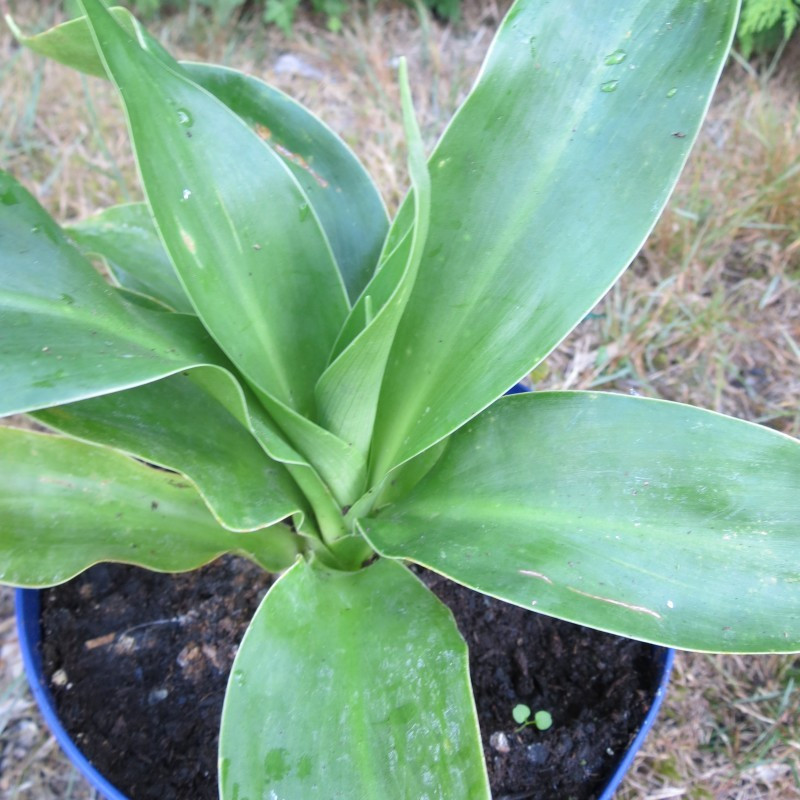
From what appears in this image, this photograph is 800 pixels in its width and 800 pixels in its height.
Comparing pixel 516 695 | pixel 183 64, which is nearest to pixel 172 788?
pixel 516 695

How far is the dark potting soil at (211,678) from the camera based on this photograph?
0.81 metres

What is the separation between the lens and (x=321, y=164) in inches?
31.4

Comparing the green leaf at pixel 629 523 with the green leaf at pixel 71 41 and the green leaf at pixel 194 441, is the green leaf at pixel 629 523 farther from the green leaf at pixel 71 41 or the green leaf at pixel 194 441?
the green leaf at pixel 71 41

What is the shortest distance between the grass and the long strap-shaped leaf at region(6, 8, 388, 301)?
1.87 ft

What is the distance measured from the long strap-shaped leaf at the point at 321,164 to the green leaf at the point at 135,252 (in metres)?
0.17

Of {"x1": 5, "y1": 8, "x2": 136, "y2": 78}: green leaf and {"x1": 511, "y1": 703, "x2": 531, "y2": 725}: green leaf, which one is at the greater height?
{"x1": 5, "y1": 8, "x2": 136, "y2": 78}: green leaf

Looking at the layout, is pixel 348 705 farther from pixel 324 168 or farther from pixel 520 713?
pixel 324 168

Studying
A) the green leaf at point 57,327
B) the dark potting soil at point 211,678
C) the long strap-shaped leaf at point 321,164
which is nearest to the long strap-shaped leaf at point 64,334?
the green leaf at point 57,327

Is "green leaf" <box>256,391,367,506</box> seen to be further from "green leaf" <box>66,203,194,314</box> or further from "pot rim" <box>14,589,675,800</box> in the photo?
"pot rim" <box>14,589,675,800</box>

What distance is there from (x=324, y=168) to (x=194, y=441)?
33 cm

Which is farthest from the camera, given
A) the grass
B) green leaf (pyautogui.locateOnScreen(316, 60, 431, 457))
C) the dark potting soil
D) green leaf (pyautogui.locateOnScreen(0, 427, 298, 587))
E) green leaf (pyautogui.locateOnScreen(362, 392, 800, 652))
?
the grass

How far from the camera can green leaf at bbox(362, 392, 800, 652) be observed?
556 millimetres

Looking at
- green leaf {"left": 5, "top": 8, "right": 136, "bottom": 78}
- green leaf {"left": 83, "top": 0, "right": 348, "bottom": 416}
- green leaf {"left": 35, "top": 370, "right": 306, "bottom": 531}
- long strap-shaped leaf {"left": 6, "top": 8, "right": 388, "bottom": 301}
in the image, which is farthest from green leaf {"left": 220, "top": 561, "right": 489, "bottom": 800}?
green leaf {"left": 5, "top": 8, "right": 136, "bottom": 78}

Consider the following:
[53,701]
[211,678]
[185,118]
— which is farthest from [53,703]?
[185,118]
